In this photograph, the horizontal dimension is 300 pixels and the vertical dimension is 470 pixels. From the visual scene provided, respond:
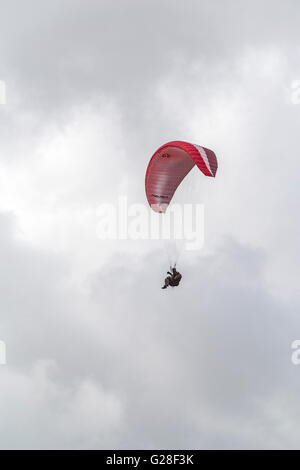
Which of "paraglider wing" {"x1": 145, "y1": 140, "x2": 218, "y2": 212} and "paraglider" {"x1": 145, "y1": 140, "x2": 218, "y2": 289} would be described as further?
"paraglider wing" {"x1": 145, "y1": 140, "x2": 218, "y2": 212}

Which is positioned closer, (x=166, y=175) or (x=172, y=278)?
(x=172, y=278)

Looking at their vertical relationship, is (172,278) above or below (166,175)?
below

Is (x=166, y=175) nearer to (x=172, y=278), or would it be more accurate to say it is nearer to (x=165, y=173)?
(x=165, y=173)

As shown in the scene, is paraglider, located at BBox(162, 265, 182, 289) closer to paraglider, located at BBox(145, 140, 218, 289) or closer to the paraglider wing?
paraglider, located at BBox(145, 140, 218, 289)

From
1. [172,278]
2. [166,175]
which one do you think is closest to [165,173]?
[166,175]

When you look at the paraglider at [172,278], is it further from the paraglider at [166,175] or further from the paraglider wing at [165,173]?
the paraglider wing at [165,173]

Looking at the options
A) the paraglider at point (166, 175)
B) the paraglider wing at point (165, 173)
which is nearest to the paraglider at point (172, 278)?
the paraglider at point (166, 175)

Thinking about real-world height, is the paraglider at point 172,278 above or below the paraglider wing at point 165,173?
below

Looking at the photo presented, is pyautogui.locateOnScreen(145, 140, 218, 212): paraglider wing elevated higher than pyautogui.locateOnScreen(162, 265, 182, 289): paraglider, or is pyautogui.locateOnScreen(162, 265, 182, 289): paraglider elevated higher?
pyautogui.locateOnScreen(145, 140, 218, 212): paraglider wing

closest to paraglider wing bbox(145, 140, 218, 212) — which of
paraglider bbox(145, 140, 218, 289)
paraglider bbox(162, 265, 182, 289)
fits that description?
paraglider bbox(145, 140, 218, 289)
